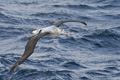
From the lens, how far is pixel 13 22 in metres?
18.5

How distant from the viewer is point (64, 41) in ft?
53.5

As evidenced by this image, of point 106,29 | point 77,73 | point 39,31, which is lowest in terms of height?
point 77,73

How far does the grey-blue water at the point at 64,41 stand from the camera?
43.9ft

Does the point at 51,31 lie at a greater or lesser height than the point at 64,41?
lesser

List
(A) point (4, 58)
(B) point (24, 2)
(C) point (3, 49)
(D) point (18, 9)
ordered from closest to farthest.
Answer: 1. (A) point (4, 58)
2. (C) point (3, 49)
3. (D) point (18, 9)
4. (B) point (24, 2)

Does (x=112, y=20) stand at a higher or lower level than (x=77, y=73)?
higher

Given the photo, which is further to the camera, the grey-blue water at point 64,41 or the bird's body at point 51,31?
the grey-blue water at point 64,41

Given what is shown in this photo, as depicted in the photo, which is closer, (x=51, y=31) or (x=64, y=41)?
(x=51, y=31)

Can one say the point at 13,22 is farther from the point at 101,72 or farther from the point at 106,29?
the point at 101,72

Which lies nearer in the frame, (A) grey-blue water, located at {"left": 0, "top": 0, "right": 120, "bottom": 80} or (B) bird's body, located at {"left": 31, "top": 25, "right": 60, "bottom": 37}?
(B) bird's body, located at {"left": 31, "top": 25, "right": 60, "bottom": 37}

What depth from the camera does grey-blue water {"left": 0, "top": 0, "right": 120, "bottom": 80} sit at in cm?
1338

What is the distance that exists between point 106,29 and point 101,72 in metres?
4.20

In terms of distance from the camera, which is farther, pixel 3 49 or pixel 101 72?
pixel 3 49

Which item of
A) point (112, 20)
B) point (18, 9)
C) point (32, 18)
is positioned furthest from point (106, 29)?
point (18, 9)
